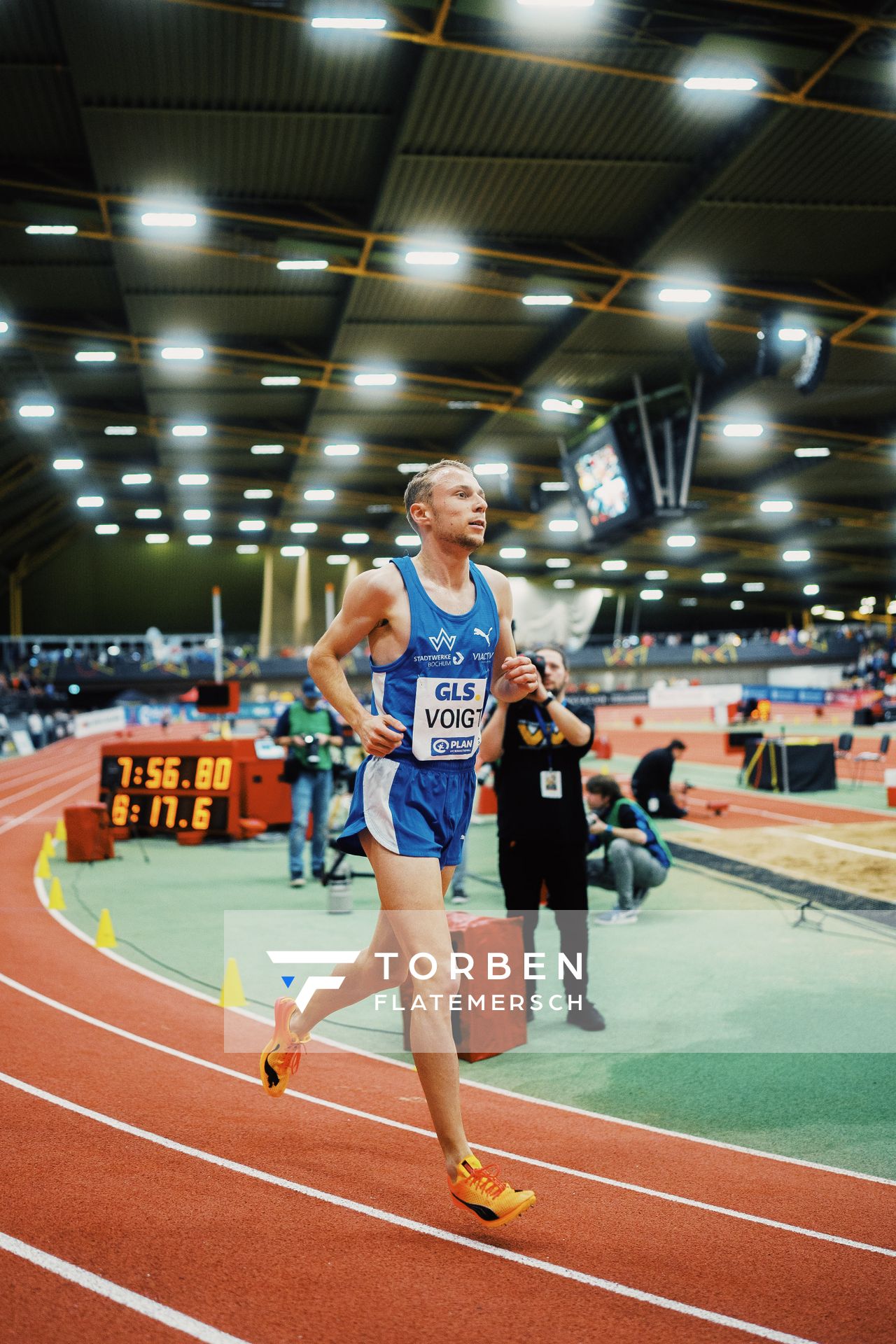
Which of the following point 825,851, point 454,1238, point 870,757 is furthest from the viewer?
point 870,757

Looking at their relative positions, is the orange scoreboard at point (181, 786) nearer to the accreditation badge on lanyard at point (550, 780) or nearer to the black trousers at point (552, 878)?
the black trousers at point (552, 878)

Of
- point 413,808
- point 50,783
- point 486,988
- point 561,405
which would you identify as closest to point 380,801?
point 413,808

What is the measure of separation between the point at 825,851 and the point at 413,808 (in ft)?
31.5

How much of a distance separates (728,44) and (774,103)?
1.68 metres

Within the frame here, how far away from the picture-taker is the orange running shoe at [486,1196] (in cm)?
314

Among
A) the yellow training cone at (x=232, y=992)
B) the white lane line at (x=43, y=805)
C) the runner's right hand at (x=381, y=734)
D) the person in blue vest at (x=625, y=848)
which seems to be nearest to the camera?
the runner's right hand at (x=381, y=734)

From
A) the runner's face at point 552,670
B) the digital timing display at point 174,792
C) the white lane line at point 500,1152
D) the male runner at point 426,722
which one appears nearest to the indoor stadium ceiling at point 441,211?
the digital timing display at point 174,792

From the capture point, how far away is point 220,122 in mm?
13875

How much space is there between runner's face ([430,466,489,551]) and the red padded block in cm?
1052

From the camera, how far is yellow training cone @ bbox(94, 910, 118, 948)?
27.0 feet

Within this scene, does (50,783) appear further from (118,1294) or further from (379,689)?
(118,1294)

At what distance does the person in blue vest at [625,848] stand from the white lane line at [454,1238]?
4958mm

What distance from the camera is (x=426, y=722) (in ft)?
11.6

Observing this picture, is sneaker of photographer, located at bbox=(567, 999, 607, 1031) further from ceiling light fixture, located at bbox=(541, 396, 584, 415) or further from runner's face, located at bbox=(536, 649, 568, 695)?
ceiling light fixture, located at bbox=(541, 396, 584, 415)
